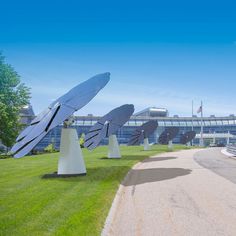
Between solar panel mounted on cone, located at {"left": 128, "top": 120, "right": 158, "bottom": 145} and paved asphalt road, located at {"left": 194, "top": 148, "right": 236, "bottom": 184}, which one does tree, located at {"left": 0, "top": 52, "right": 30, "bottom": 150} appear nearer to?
solar panel mounted on cone, located at {"left": 128, "top": 120, "right": 158, "bottom": 145}

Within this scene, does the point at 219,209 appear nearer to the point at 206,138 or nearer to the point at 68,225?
the point at 68,225

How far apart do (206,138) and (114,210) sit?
12884 cm

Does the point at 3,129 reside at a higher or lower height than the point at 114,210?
higher

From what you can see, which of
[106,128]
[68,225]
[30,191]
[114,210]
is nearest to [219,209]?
[114,210]

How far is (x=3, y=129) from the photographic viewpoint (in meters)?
37.8

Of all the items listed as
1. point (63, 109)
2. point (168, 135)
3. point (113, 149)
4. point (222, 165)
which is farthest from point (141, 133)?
point (63, 109)

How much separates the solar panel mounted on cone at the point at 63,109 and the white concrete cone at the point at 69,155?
1.22m

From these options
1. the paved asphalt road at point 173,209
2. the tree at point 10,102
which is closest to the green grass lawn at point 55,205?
the paved asphalt road at point 173,209

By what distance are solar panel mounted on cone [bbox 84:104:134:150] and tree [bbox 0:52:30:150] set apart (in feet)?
45.3

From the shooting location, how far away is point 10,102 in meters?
42.5

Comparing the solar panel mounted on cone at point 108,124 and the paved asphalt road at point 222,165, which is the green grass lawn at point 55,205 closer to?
the paved asphalt road at point 222,165

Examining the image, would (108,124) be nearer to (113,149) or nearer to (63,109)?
(113,149)

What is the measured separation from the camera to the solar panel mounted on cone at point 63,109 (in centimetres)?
1408

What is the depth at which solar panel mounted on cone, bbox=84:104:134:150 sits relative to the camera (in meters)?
26.5
